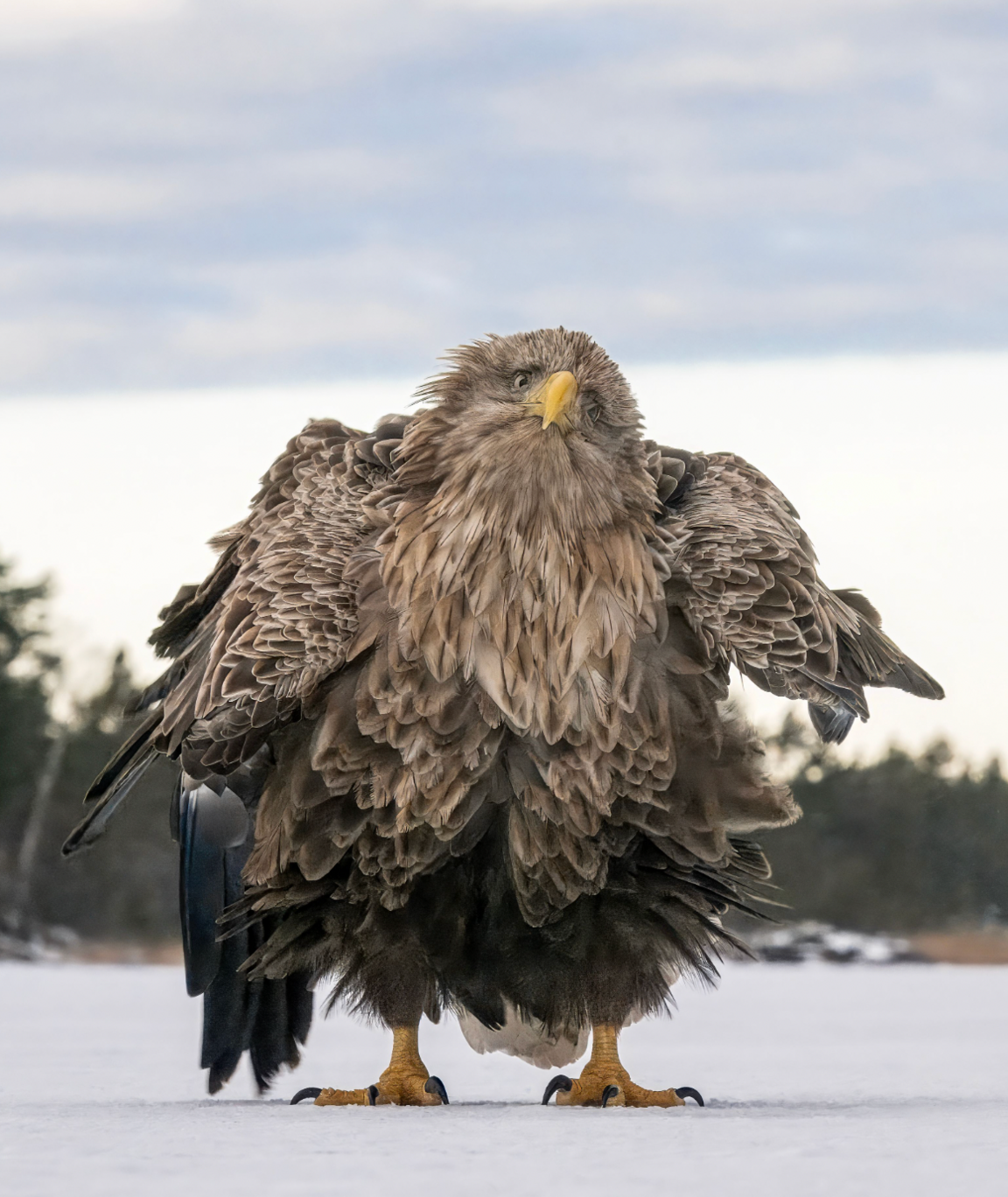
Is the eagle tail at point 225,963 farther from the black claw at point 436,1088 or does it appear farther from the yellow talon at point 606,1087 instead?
the yellow talon at point 606,1087

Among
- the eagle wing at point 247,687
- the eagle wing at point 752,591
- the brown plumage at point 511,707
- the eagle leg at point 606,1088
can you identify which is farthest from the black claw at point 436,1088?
the eagle wing at point 752,591

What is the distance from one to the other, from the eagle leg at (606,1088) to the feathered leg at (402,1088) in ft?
1.39

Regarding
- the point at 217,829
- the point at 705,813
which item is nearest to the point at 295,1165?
the point at 705,813

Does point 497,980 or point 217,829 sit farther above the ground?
point 217,829

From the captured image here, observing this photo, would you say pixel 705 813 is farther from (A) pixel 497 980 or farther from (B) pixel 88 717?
(B) pixel 88 717

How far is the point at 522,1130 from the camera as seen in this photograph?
17.3 feet

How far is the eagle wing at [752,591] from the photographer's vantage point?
6.54 metres

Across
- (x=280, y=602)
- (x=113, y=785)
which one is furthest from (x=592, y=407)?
(x=113, y=785)

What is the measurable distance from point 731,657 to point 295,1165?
2.77 meters

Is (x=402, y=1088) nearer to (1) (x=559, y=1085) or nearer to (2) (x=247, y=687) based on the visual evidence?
(1) (x=559, y=1085)

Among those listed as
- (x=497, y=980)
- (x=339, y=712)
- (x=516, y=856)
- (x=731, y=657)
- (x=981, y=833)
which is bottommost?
(x=497, y=980)

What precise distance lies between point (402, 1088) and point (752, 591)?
2224 millimetres

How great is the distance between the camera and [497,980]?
22.4 ft

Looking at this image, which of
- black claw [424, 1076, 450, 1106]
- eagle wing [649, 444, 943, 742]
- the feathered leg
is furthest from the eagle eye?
black claw [424, 1076, 450, 1106]
